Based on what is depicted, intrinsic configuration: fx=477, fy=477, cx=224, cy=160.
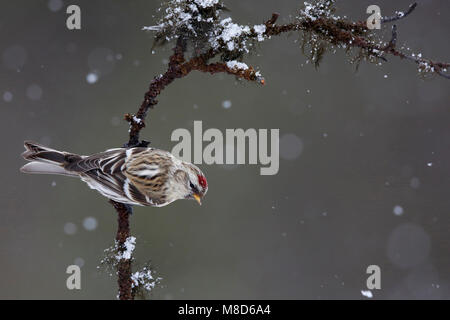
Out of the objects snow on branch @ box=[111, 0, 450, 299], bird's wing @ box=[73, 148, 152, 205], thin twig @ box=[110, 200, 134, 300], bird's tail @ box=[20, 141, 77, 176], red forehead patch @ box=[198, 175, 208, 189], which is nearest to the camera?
snow on branch @ box=[111, 0, 450, 299]

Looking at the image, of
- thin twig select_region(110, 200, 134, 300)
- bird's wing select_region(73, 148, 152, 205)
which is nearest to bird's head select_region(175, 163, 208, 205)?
bird's wing select_region(73, 148, 152, 205)

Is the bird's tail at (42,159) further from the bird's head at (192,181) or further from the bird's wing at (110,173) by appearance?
the bird's head at (192,181)

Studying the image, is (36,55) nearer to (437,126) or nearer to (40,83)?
(40,83)

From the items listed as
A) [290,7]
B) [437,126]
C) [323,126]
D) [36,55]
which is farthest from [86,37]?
[437,126]

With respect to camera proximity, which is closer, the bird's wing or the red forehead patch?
the bird's wing

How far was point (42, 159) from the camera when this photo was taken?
185cm

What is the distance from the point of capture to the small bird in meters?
1.88

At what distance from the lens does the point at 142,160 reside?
2059 millimetres

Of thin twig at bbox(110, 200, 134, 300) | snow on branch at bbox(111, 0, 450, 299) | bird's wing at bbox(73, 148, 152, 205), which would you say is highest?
snow on branch at bbox(111, 0, 450, 299)

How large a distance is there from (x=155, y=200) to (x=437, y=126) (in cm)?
313

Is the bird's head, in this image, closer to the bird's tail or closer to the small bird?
the small bird

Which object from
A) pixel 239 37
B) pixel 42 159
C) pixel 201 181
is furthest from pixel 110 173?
pixel 239 37

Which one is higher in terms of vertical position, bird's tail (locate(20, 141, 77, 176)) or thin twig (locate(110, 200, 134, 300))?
bird's tail (locate(20, 141, 77, 176))

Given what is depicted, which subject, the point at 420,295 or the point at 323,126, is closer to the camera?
the point at 323,126
